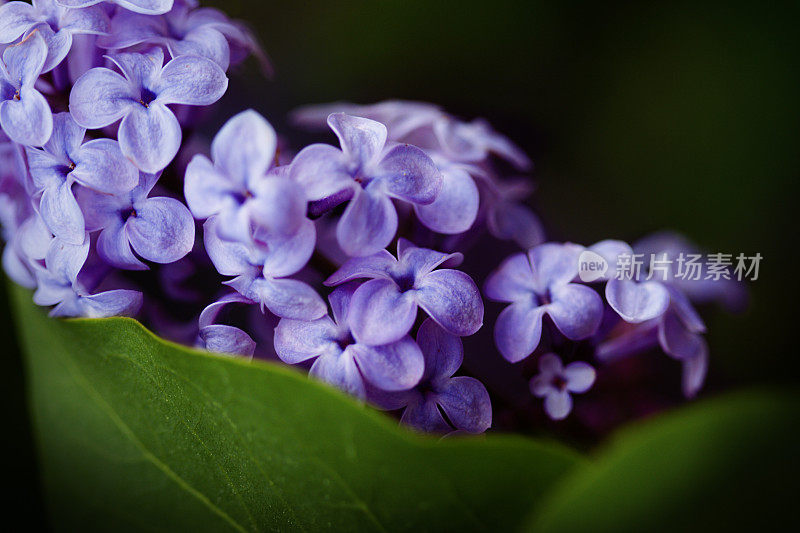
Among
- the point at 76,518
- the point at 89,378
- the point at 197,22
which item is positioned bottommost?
the point at 76,518

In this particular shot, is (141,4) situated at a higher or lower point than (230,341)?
higher

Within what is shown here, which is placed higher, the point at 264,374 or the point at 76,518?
the point at 264,374

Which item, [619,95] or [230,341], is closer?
[230,341]

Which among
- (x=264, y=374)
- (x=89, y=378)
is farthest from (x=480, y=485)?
(x=89, y=378)

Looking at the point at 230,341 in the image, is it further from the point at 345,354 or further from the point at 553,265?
the point at 553,265

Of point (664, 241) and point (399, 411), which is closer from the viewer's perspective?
point (399, 411)

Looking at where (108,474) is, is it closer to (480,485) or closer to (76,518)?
(76,518)

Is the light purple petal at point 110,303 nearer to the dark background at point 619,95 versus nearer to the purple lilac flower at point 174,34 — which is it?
the purple lilac flower at point 174,34

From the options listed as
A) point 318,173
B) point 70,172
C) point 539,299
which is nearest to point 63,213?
point 70,172

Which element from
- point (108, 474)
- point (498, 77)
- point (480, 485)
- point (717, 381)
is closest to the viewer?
point (480, 485)
